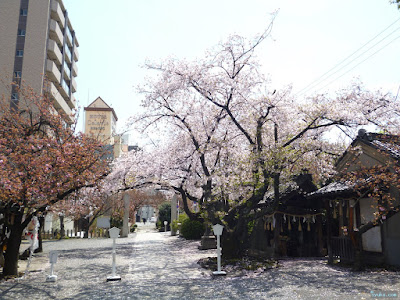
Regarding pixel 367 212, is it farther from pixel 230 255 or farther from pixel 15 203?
pixel 15 203

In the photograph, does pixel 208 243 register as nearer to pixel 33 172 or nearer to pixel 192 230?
pixel 192 230

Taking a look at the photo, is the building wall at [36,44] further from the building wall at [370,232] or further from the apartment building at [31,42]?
the building wall at [370,232]

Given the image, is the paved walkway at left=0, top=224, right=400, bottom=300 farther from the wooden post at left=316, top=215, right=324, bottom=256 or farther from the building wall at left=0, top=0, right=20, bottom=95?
the building wall at left=0, top=0, right=20, bottom=95

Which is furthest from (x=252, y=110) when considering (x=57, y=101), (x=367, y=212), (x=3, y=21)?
(x=3, y=21)

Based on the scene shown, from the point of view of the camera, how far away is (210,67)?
1445cm

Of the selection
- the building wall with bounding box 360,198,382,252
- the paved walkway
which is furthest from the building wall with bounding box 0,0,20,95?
the building wall with bounding box 360,198,382,252

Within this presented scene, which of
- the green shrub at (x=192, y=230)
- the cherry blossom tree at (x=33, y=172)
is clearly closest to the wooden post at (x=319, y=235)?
the cherry blossom tree at (x=33, y=172)

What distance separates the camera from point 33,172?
1051 cm

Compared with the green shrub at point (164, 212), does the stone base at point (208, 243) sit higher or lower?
lower

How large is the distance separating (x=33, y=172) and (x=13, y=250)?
2.79m

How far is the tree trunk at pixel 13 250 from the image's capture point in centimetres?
1117

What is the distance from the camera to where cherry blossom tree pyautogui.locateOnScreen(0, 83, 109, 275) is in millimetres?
10250

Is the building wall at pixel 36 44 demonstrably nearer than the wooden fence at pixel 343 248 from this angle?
No

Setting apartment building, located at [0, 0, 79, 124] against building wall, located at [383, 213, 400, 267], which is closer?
building wall, located at [383, 213, 400, 267]
